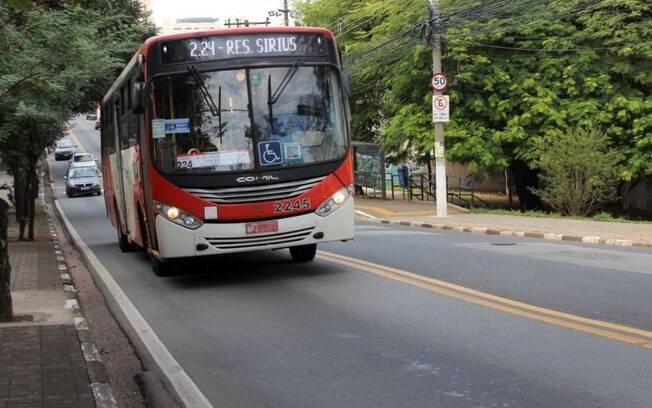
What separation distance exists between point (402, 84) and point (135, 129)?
727 inches

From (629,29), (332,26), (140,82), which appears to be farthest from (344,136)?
(332,26)

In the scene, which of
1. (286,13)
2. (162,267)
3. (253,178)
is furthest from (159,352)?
(286,13)

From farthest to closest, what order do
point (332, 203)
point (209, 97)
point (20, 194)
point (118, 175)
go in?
1. point (20, 194)
2. point (118, 175)
3. point (332, 203)
4. point (209, 97)

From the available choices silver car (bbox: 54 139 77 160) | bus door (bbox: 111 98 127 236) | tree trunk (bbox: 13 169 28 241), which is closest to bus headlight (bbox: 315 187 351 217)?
bus door (bbox: 111 98 127 236)

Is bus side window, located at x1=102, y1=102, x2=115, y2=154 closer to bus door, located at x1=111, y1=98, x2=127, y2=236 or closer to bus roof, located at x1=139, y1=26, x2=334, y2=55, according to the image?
bus door, located at x1=111, y1=98, x2=127, y2=236

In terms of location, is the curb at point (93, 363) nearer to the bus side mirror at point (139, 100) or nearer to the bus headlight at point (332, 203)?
the bus side mirror at point (139, 100)

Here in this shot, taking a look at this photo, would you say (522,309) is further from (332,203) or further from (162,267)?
(162,267)

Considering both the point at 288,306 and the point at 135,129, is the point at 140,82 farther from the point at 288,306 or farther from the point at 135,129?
the point at 288,306

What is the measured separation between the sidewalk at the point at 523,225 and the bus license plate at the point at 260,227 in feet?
28.7

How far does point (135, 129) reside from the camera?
40.7 feet

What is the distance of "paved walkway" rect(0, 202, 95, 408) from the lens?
5789mm

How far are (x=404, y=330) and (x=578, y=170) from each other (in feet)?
57.7

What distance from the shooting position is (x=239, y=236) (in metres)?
10.8

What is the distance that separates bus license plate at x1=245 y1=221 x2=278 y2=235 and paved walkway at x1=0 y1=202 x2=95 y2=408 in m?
2.47
